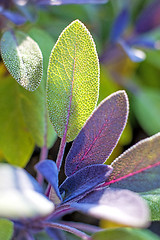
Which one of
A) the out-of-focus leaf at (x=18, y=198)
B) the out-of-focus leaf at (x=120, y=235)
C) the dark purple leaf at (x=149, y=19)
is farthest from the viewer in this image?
the dark purple leaf at (x=149, y=19)

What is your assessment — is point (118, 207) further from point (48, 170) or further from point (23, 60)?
point (23, 60)

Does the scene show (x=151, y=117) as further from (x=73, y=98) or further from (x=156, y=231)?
(x=73, y=98)

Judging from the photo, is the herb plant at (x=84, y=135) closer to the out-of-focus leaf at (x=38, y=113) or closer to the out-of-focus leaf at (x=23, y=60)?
the out-of-focus leaf at (x=23, y=60)

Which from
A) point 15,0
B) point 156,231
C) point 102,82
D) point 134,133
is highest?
point 15,0

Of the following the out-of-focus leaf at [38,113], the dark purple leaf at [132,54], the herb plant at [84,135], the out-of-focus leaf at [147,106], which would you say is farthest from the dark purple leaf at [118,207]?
the out-of-focus leaf at [147,106]

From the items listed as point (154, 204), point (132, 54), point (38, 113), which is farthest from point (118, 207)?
point (132, 54)

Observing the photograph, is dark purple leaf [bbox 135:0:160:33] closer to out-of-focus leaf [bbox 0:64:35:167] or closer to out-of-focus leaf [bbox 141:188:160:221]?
out-of-focus leaf [bbox 0:64:35:167]

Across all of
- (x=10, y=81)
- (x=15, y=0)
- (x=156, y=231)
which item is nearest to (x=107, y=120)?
(x=10, y=81)
